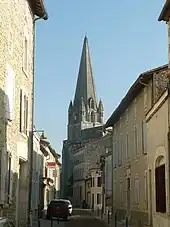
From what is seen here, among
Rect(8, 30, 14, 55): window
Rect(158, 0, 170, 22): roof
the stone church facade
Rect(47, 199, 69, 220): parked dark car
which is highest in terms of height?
the stone church facade

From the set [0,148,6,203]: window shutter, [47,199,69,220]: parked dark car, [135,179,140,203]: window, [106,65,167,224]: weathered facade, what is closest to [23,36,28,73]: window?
[106,65,167,224]: weathered facade

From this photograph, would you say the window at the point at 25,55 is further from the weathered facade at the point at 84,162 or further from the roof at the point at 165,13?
the weathered facade at the point at 84,162

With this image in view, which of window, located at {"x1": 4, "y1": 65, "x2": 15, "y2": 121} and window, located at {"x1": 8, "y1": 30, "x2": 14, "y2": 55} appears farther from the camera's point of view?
window, located at {"x1": 8, "y1": 30, "x2": 14, "y2": 55}

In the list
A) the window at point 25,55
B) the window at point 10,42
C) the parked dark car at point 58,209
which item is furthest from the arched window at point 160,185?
the parked dark car at point 58,209

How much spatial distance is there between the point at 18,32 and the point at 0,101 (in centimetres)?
457

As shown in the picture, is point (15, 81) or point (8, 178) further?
point (15, 81)

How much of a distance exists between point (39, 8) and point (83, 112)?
11796cm

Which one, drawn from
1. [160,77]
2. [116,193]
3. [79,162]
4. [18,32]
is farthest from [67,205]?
[79,162]

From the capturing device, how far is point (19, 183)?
75.5 feet

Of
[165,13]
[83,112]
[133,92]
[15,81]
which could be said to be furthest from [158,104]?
[83,112]

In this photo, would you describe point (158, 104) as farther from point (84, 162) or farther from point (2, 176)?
point (84, 162)

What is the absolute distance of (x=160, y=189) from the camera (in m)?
18.7

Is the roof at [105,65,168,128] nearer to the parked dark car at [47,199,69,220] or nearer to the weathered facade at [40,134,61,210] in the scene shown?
the weathered facade at [40,134,61,210]

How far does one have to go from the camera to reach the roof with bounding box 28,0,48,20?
2348 centimetres
